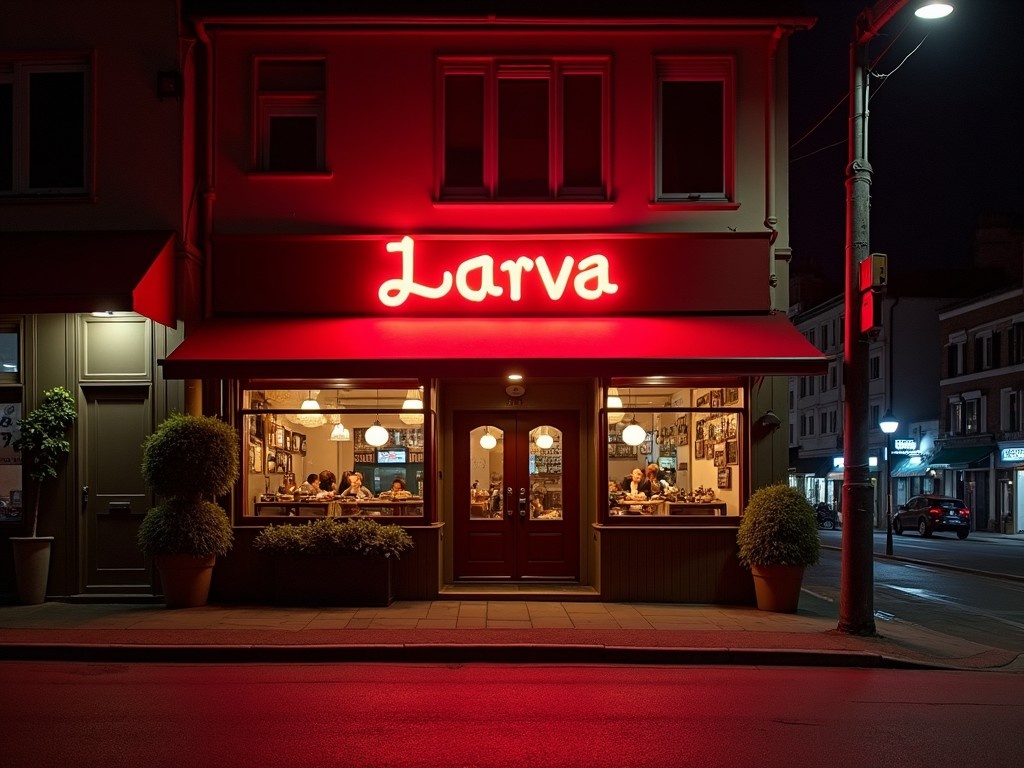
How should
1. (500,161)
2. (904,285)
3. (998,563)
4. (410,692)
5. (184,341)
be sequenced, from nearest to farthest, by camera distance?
(410,692) < (184,341) < (500,161) < (998,563) < (904,285)

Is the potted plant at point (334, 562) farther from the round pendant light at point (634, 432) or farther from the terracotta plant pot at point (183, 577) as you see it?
the round pendant light at point (634, 432)

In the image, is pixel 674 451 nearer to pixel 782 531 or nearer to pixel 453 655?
pixel 782 531

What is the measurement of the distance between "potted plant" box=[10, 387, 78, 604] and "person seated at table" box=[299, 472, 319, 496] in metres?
3.08

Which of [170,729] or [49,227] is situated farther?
[49,227]

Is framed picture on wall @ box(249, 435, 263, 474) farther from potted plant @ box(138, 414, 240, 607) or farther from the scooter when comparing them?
the scooter

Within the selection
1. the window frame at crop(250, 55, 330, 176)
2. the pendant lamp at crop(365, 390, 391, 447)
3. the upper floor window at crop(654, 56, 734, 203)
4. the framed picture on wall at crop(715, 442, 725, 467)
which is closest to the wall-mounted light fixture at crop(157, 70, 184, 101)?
the window frame at crop(250, 55, 330, 176)

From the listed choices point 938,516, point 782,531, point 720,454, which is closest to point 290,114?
point 720,454

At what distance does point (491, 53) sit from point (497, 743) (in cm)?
969

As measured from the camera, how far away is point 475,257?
13.4 metres

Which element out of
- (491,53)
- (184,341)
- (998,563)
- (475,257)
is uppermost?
(491,53)

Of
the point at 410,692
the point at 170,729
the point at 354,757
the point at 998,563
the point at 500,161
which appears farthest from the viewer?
the point at 998,563

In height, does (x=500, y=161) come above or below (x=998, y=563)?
above

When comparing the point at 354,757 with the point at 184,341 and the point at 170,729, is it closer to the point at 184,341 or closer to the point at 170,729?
the point at 170,729

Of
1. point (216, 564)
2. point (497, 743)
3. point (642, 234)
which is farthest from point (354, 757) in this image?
point (642, 234)
